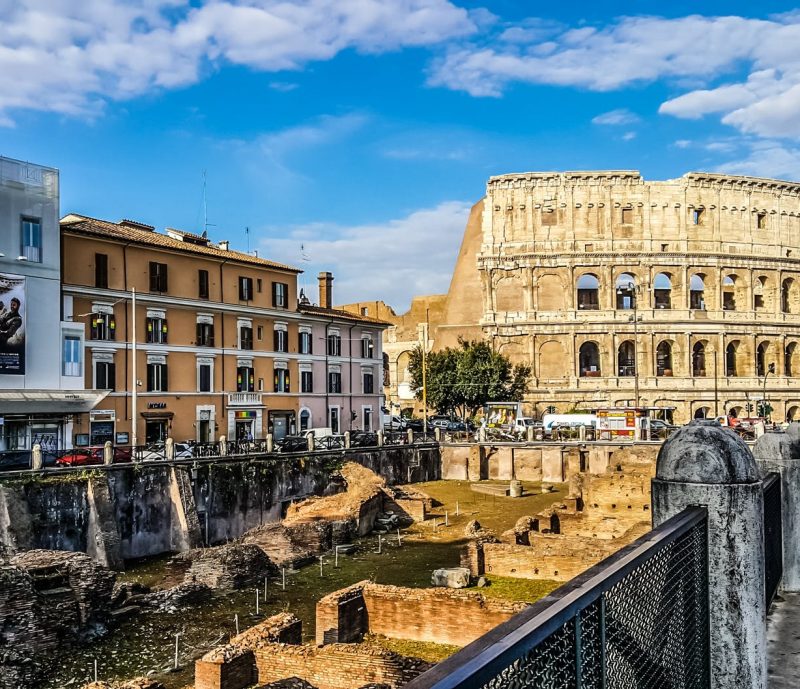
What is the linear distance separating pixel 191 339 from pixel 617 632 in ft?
128

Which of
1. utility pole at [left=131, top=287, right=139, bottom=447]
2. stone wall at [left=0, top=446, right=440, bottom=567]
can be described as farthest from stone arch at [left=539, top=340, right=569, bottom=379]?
utility pole at [left=131, top=287, right=139, bottom=447]

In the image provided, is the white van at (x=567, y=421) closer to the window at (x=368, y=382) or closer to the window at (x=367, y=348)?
the window at (x=368, y=382)

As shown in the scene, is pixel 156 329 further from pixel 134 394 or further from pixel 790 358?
pixel 790 358

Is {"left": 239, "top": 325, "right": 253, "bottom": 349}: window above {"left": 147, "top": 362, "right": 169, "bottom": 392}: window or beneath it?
above

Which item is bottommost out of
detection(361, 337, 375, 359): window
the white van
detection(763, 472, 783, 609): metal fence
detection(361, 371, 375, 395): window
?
the white van

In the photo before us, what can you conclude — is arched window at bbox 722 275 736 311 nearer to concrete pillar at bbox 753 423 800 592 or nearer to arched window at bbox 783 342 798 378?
arched window at bbox 783 342 798 378

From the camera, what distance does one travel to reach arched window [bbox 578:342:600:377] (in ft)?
219

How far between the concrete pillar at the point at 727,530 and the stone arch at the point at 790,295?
71284 mm

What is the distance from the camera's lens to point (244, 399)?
43.5 metres

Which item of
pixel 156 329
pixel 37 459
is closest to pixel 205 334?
pixel 156 329

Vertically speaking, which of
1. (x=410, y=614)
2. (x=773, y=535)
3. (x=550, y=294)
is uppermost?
(x=550, y=294)

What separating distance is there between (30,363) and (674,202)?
52.8 meters

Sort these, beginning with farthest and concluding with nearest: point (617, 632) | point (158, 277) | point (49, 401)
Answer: point (158, 277), point (49, 401), point (617, 632)

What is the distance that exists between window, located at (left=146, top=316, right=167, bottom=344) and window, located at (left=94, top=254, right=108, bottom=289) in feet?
9.40
